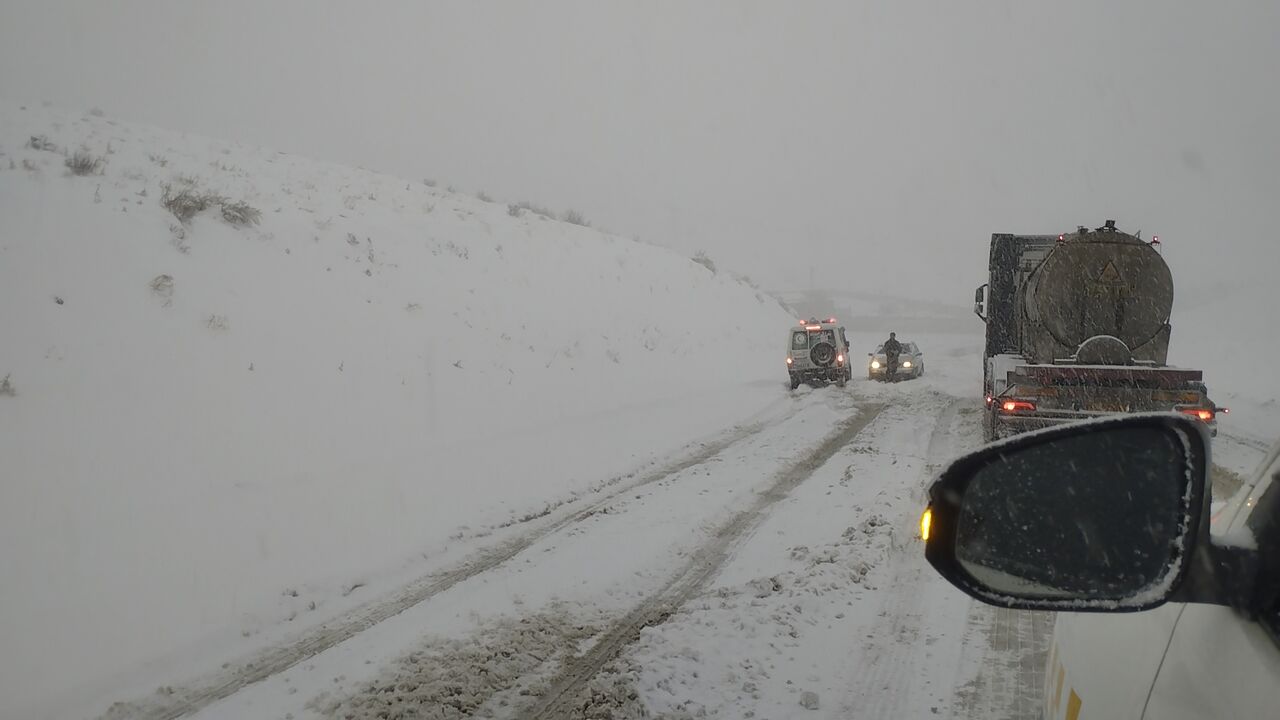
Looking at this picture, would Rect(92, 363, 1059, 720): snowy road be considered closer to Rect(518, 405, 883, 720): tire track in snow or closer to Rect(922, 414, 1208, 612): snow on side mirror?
Rect(518, 405, 883, 720): tire track in snow

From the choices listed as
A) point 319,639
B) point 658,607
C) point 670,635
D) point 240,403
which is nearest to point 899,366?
point 240,403

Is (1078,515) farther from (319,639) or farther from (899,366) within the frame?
(899,366)

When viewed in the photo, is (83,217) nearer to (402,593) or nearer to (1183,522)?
(402,593)

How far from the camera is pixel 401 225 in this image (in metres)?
20.0


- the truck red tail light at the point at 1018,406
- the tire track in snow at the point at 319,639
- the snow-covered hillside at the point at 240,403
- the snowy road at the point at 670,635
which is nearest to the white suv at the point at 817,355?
the snow-covered hillside at the point at 240,403

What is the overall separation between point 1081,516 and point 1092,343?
414 inches

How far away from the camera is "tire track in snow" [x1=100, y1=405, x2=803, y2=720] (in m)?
4.54

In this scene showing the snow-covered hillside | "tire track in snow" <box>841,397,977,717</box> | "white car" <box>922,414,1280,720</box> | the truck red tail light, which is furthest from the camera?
the truck red tail light

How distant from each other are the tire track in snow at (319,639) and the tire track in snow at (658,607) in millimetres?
1684

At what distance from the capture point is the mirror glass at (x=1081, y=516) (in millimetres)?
1417

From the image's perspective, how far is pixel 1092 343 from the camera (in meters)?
10.5

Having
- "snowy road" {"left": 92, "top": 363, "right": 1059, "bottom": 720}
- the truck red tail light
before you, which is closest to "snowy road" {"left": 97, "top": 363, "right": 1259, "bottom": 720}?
"snowy road" {"left": 92, "top": 363, "right": 1059, "bottom": 720}

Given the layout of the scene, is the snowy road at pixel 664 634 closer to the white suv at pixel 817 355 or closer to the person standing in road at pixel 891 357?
the white suv at pixel 817 355

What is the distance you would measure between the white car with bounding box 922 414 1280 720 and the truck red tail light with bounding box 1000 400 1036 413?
885cm
